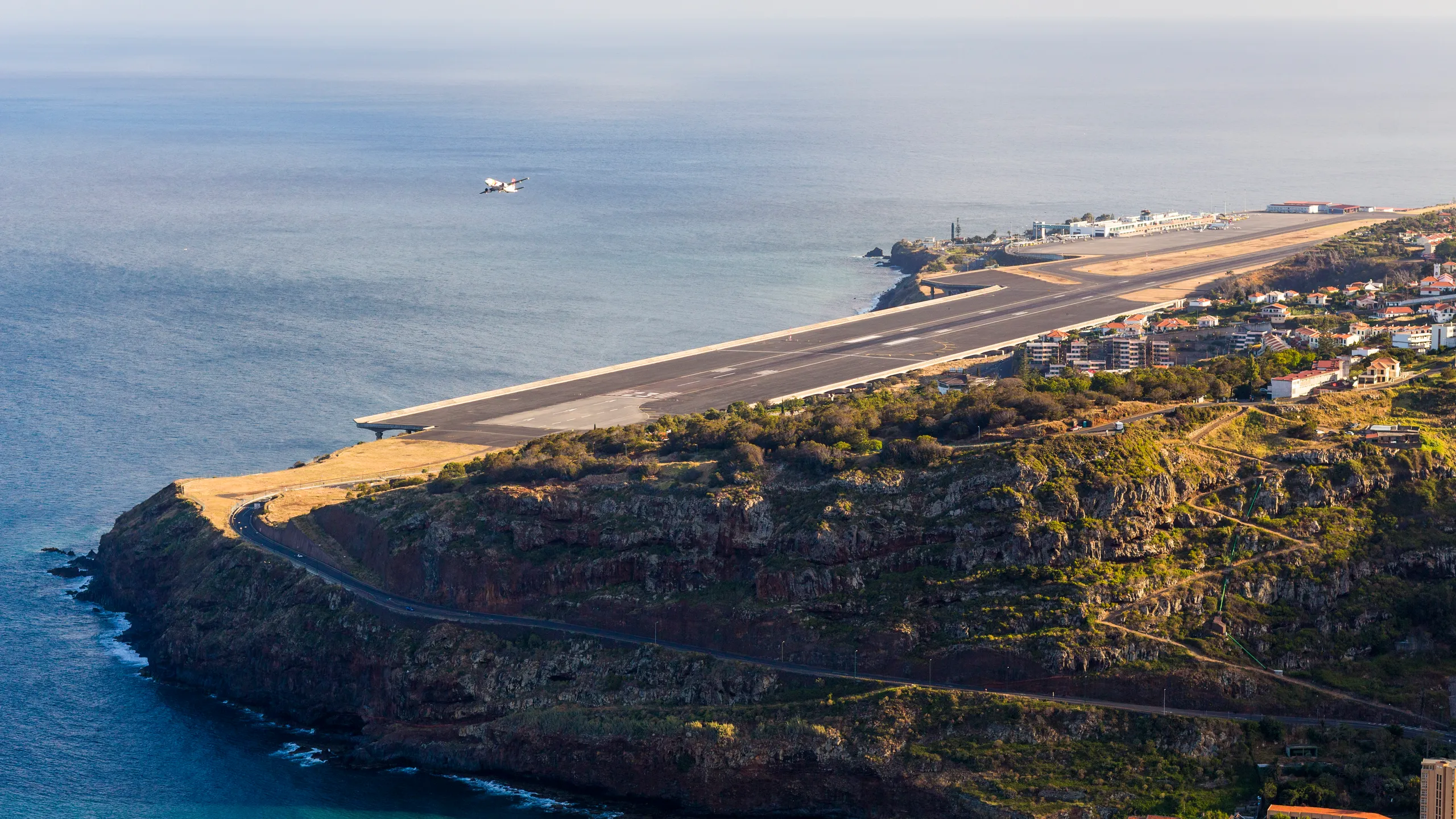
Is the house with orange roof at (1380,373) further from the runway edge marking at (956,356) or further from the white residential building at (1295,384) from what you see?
the runway edge marking at (956,356)

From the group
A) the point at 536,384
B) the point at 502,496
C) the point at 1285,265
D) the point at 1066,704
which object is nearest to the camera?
the point at 1066,704

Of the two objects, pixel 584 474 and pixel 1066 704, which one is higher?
pixel 584 474

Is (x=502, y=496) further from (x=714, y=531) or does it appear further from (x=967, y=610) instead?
(x=967, y=610)

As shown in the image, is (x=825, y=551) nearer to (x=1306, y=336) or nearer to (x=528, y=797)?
(x=528, y=797)

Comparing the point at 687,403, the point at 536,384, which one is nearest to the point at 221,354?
the point at 536,384

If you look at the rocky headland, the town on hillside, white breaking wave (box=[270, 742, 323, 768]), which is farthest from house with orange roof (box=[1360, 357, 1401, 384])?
white breaking wave (box=[270, 742, 323, 768])

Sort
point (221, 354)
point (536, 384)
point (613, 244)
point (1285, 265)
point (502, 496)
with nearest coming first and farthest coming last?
point (502, 496)
point (536, 384)
point (221, 354)
point (1285, 265)
point (613, 244)

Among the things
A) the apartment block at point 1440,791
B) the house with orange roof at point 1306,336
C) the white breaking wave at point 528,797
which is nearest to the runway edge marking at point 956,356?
the house with orange roof at point 1306,336
